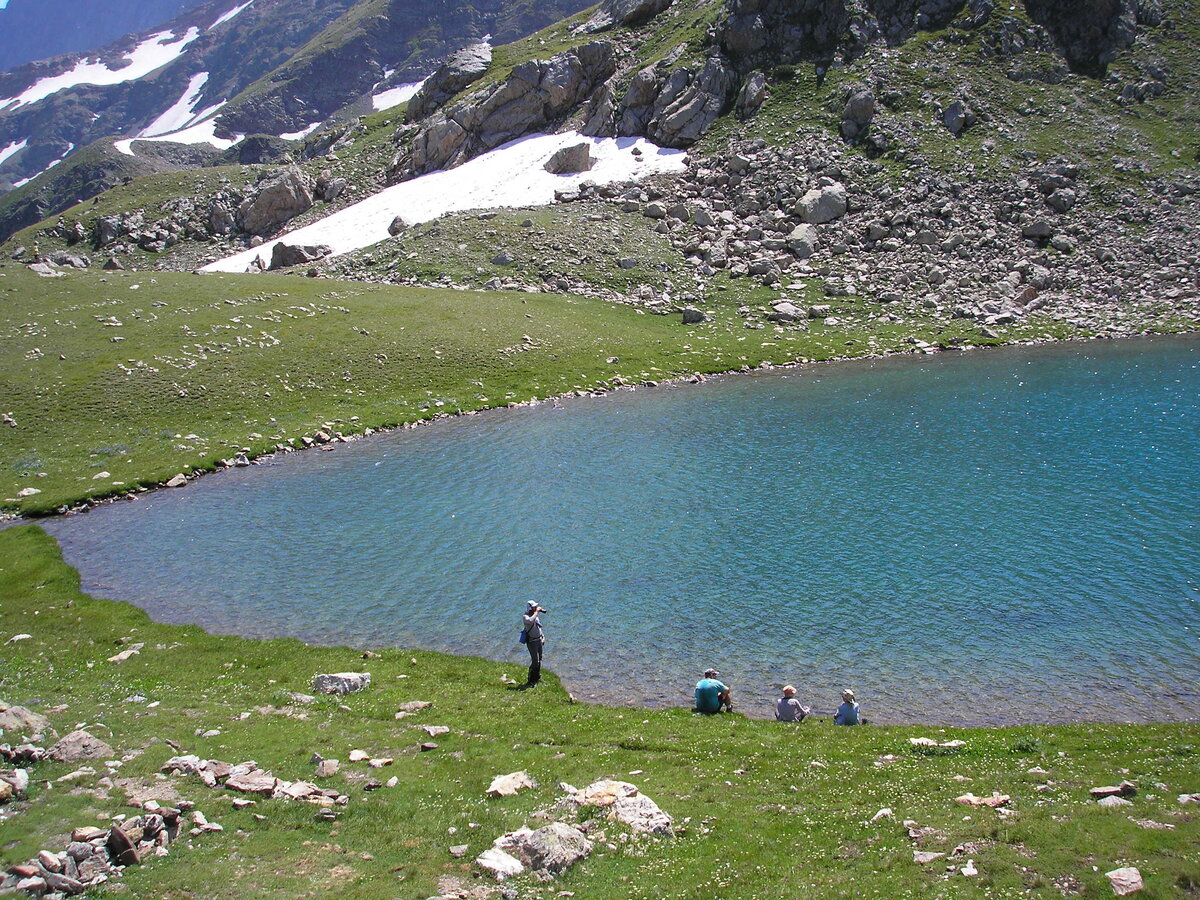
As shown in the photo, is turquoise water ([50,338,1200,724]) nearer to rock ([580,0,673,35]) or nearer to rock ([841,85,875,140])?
rock ([841,85,875,140])

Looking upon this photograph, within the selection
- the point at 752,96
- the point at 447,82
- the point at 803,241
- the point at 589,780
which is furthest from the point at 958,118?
the point at 589,780

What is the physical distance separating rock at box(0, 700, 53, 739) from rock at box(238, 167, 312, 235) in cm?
10934

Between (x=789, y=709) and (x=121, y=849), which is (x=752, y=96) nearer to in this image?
(x=789, y=709)

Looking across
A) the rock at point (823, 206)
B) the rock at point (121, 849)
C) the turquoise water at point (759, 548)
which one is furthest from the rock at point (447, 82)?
the rock at point (121, 849)

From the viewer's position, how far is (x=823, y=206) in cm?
8762

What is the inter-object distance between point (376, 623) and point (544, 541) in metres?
9.20

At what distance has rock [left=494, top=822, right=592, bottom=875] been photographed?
12930 millimetres

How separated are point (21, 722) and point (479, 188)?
9859cm

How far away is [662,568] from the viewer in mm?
31000

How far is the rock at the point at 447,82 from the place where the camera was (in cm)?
13200

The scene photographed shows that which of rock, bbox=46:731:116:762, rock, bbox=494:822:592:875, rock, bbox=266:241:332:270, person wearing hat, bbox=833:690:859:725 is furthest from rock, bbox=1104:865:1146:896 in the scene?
rock, bbox=266:241:332:270

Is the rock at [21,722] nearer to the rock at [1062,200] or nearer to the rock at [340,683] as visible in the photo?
the rock at [340,683]

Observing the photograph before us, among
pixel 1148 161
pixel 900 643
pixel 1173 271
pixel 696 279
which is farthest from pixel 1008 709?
pixel 1148 161

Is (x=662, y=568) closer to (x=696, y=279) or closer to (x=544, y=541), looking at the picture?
(x=544, y=541)
